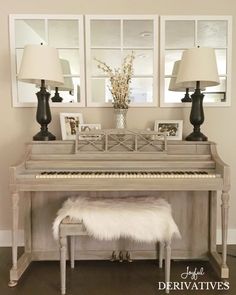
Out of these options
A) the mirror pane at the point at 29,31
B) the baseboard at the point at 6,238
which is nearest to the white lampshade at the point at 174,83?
the mirror pane at the point at 29,31

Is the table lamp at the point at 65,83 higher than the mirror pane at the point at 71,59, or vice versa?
the mirror pane at the point at 71,59

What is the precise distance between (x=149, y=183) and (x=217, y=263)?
85cm

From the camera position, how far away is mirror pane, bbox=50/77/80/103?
2.60m

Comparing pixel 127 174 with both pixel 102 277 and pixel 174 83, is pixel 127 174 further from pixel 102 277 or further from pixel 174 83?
pixel 174 83

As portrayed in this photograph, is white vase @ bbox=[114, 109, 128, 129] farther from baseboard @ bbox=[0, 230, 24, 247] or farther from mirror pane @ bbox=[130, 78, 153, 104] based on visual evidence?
baseboard @ bbox=[0, 230, 24, 247]

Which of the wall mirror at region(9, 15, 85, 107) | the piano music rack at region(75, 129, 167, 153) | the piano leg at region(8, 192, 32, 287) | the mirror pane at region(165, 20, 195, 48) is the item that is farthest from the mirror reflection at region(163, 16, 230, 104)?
the piano leg at region(8, 192, 32, 287)

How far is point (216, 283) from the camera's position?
206 cm

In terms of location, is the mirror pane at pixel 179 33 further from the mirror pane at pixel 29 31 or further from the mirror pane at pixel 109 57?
the mirror pane at pixel 29 31

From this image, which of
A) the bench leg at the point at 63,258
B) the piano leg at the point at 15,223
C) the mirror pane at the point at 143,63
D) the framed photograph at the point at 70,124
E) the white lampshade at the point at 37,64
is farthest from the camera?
the mirror pane at the point at 143,63

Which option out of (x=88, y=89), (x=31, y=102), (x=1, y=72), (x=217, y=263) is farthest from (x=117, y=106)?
(x=217, y=263)

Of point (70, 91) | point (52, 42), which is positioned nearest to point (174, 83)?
point (70, 91)

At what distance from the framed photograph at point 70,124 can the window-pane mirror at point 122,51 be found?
0.62ft

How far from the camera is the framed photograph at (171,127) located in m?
2.52

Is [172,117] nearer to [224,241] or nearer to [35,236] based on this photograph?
[224,241]
